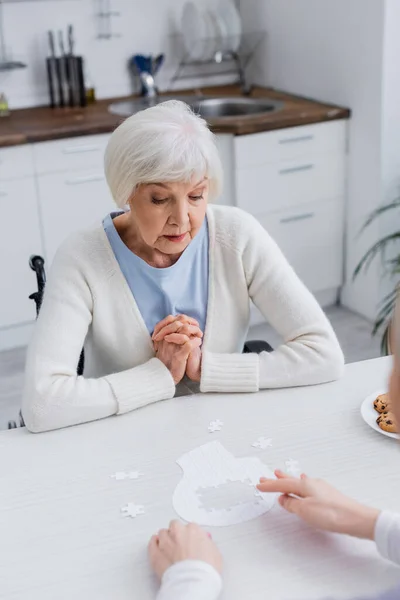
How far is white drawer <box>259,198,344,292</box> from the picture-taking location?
360 centimetres

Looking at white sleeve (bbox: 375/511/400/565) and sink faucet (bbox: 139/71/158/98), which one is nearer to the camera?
white sleeve (bbox: 375/511/400/565)

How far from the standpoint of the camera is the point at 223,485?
1393mm

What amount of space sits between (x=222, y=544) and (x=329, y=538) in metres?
0.16

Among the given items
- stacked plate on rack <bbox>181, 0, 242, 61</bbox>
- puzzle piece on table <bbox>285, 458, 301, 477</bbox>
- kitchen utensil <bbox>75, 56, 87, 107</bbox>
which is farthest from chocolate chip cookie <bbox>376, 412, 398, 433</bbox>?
stacked plate on rack <bbox>181, 0, 242, 61</bbox>

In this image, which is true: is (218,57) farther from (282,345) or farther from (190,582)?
(190,582)

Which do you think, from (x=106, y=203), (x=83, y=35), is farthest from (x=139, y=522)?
(x=83, y=35)

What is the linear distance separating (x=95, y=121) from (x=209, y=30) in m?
0.86

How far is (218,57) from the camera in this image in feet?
12.8

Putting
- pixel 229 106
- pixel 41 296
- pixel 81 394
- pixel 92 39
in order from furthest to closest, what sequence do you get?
pixel 229 106
pixel 92 39
pixel 41 296
pixel 81 394

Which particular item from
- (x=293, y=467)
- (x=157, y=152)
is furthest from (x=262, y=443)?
(x=157, y=152)

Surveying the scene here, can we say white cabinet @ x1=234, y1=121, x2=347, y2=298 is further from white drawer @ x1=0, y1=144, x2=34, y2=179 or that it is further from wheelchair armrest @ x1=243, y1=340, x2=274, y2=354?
wheelchair armrest @ x1=243, y1=340, x2=274, y2=354

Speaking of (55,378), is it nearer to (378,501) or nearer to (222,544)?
(222,544)

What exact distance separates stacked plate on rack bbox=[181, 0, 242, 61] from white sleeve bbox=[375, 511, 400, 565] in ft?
9.95

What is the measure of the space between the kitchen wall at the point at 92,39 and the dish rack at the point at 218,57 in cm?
5
